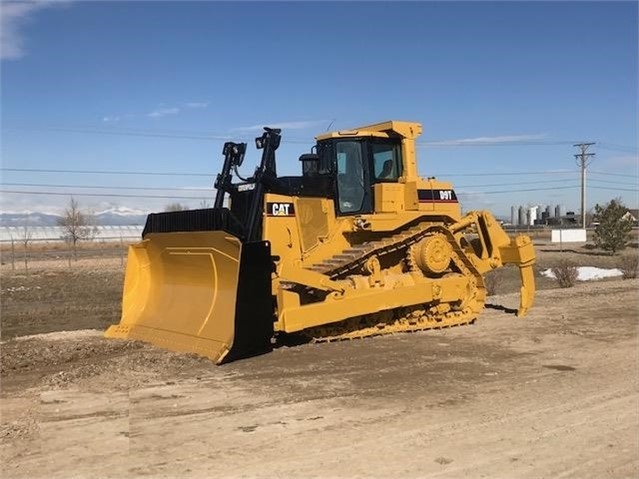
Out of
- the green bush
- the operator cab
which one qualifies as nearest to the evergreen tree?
the green bush

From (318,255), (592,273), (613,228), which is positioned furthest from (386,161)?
(613,228)

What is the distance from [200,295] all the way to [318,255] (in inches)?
74.3

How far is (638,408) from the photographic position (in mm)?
6336

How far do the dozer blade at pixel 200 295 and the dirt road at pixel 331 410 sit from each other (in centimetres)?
32

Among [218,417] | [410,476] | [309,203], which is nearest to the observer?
[410,476]

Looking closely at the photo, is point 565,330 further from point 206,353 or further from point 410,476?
point 410,476

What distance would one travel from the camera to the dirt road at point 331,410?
4930 millimetres

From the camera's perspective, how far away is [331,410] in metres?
6.24

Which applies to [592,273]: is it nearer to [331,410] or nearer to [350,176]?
[350,176]

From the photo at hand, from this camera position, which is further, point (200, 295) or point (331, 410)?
point (200, 295)

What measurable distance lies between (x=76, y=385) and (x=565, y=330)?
289 inches

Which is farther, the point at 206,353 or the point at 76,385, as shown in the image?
the point at 206,353

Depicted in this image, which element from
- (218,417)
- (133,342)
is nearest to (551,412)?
(218,417)

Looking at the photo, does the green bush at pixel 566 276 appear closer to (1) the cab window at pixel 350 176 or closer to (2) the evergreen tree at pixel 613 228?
(1) the cab window at pixel 350 176
